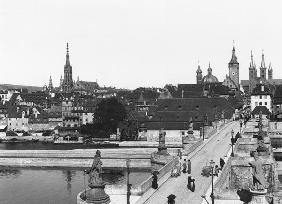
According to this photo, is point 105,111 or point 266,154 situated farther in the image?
point 105,111

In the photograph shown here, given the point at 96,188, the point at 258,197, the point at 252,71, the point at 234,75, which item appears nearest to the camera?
the point at 258,197

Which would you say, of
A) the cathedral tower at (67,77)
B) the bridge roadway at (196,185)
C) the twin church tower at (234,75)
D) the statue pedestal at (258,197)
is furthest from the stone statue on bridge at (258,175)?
the cathedral tower at (67,77)

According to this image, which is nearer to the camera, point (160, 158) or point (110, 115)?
point (160, 158)

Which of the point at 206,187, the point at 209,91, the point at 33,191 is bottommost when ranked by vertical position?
the point at 33,191

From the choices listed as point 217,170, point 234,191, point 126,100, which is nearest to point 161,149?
point 217,170

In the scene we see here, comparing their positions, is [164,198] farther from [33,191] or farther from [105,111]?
[105,111]

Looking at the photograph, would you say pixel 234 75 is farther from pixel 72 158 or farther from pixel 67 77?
pixel 72 158

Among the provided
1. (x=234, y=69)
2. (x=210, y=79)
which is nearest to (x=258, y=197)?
(x=210, y=79)

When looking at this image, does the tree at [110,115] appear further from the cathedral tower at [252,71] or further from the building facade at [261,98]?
the cathedral tower at [252,71]
